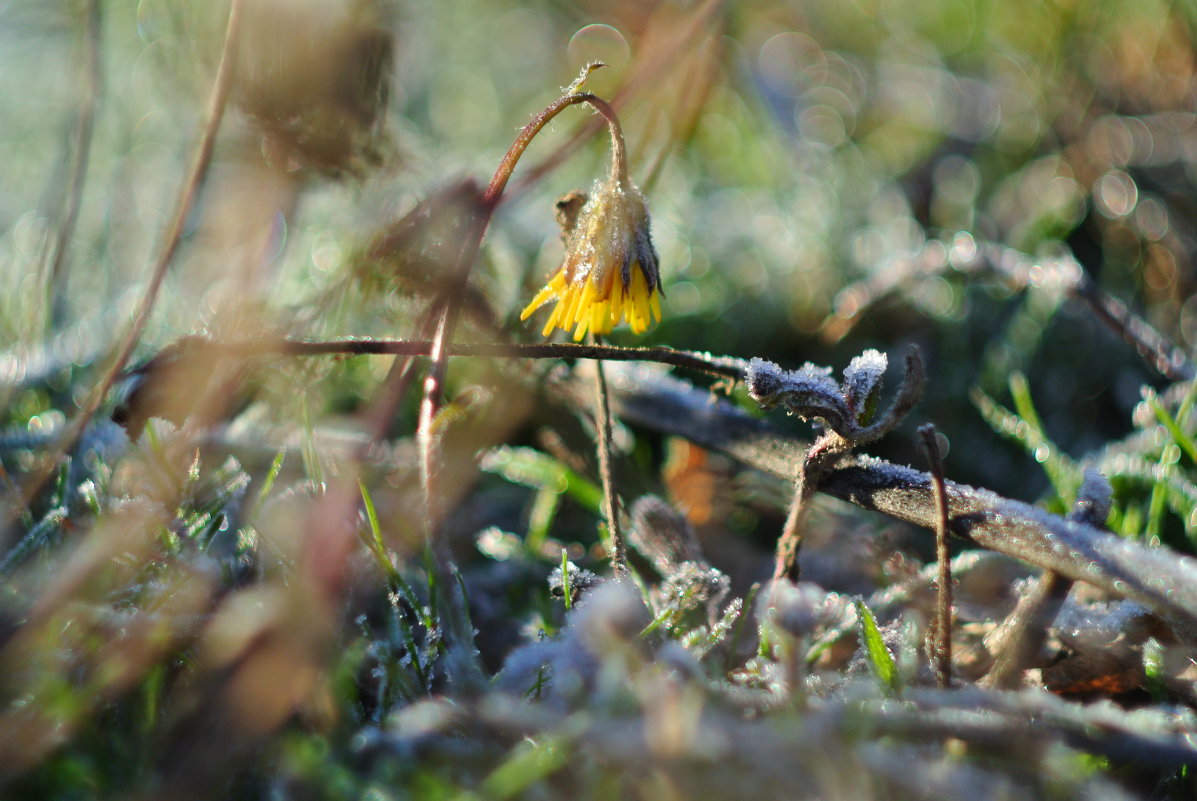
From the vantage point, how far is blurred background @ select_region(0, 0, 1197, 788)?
1.08 m

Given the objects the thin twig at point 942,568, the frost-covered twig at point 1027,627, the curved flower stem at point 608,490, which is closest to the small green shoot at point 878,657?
the thin twig at point 942,568

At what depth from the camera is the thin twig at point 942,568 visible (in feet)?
2.95

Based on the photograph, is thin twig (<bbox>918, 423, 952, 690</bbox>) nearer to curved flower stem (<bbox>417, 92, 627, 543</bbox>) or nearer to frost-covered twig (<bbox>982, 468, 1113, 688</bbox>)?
frost-covered twig (<bbox>982, 468, 1113, 688</bbox>)

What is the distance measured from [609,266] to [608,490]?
293 millimetres

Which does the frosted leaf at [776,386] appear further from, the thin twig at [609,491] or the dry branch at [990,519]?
the thin twig at [609,491]

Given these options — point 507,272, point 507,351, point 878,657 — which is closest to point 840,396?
point 878,657

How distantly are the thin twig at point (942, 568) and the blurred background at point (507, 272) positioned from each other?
0.38 meters

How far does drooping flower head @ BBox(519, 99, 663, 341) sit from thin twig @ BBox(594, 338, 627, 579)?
2.9 inches

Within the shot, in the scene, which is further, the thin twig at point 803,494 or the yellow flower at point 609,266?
the yellow flower at point 609,266

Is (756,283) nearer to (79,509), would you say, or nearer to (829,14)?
(79,509)

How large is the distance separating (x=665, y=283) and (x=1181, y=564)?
52.9 inches

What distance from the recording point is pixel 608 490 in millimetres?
1132

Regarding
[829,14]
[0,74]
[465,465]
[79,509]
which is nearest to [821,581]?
[465,465]

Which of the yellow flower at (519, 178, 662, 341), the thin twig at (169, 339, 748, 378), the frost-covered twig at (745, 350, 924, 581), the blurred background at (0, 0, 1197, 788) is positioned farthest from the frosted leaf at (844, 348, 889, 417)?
the blurred background at (0, 0, 1197, 788)
